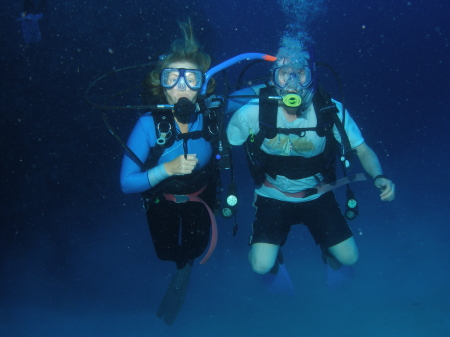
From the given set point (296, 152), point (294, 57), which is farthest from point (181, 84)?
point (296, 152)

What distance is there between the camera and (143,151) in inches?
119

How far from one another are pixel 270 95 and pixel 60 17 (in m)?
10.7

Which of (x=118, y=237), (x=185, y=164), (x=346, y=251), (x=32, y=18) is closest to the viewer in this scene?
(x=185, y=164)

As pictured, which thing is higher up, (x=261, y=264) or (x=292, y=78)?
(x=292, y=78)

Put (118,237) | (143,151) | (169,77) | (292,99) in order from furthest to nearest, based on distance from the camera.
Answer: (118,237) → (143,151) → (169,77) → (292,99)

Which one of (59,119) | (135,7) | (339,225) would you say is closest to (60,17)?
(135,7)

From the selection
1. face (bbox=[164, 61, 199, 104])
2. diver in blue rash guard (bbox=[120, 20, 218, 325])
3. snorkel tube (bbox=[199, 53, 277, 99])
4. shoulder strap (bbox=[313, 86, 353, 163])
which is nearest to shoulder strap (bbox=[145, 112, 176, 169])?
diver in blue rash guard (bbox=[120, 20, 218, 325])

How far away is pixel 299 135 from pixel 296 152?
233 mm

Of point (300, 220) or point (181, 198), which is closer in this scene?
point (181, 198)

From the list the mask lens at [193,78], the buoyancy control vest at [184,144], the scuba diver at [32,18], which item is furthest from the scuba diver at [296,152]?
the scuba diver at [32,18]

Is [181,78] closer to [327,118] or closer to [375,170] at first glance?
[327,118]

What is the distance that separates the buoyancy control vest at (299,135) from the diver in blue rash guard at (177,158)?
1.72 ft

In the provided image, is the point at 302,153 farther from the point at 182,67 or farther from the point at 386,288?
the point at 386,288

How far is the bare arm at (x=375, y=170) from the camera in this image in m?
2.86
